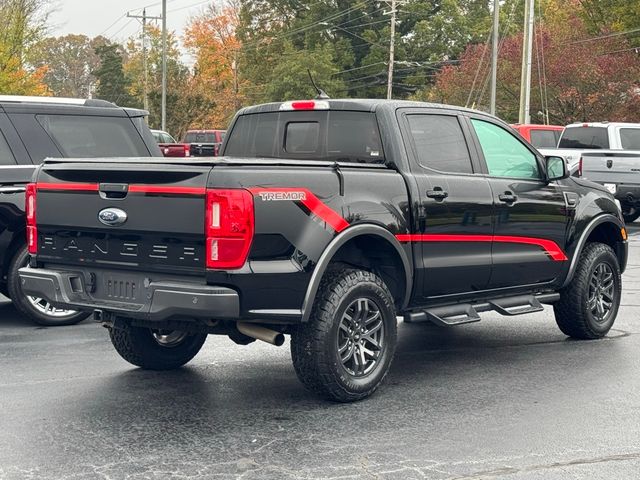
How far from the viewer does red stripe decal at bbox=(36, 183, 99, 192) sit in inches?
242

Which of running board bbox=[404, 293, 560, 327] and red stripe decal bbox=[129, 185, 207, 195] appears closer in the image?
red stripe decal bbox=[129, 185, 207, 195]

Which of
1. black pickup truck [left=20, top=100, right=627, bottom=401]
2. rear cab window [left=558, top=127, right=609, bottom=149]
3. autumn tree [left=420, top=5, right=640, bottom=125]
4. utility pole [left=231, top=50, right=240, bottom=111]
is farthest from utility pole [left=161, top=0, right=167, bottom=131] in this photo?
black pickup truck [left=20, top=100, right=627, bottom=401]

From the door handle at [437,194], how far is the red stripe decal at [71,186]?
7.17 ft

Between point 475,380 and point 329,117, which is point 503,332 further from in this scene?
point 329,117

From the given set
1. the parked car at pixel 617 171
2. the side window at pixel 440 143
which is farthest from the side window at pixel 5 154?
the parked car at pixel 617 171

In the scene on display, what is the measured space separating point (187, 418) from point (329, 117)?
7.84ft

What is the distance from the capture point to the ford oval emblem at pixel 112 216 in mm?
6012

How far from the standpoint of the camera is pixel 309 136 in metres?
7.27

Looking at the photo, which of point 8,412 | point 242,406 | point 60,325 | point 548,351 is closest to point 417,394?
point 242,406

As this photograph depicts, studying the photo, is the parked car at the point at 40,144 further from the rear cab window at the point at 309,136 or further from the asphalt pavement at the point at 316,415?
the rear cab window at the point at 309,136

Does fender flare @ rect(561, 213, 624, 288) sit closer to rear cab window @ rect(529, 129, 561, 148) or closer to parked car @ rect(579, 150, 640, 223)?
parked car @ rect(579, 150, 640, 223)

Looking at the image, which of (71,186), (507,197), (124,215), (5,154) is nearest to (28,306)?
(5,154)

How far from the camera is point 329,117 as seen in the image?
7.18 m

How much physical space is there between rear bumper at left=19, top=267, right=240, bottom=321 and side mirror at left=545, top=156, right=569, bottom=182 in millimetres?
3396
